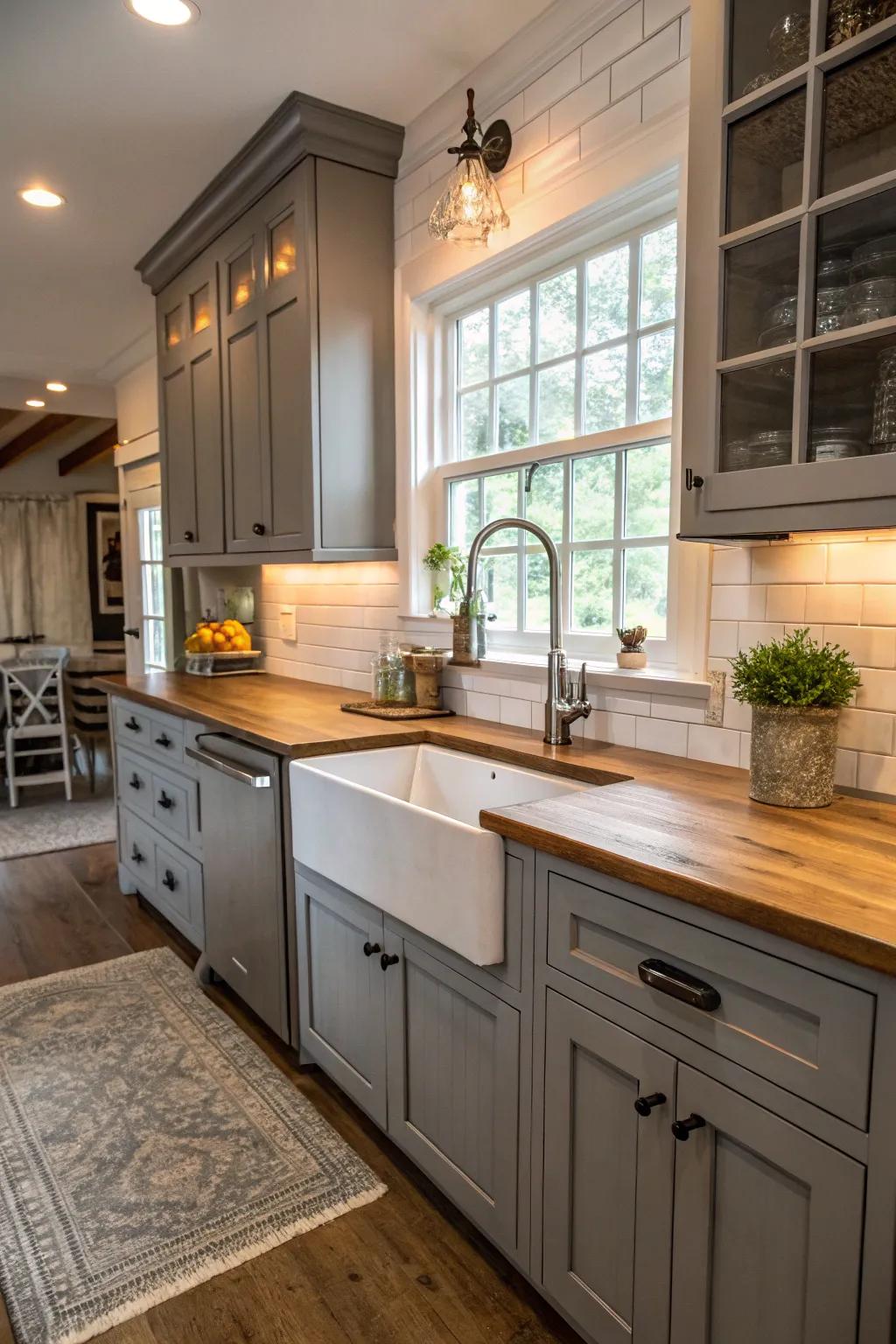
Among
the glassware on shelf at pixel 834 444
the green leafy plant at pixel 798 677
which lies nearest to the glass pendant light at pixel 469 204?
the glassware on shelf at pixel 834 444

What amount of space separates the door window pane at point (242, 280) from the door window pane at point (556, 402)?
1.22m

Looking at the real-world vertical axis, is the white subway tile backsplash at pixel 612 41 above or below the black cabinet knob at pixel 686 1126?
above

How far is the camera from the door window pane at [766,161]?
1.31m

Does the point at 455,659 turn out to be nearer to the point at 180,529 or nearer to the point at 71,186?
the point at 180,529

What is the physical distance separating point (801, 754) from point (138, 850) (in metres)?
2.70

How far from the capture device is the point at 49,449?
27.8ft

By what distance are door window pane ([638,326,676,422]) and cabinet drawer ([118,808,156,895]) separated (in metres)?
2.29

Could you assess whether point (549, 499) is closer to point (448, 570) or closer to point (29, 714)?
point (448, 570)

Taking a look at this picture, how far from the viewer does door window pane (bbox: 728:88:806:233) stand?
131cm

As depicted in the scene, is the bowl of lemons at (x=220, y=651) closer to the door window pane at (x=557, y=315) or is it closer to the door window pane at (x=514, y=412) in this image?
the door window pane at (x=514, y=412)

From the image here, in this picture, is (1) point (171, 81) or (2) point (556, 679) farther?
(1) point (171, 81)

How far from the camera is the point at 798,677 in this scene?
1429 mm

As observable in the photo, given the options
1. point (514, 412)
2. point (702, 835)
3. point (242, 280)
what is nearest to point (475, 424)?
point (514, 412)

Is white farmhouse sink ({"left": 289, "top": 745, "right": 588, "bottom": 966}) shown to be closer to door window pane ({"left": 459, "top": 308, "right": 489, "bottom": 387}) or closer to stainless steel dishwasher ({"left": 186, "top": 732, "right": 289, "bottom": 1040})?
stainless steel dishwasher ({"left": 186, "top": 732, "right": 289, "bottom": 1040})
